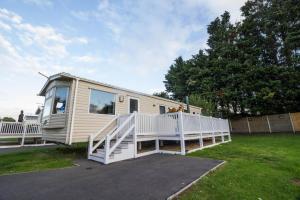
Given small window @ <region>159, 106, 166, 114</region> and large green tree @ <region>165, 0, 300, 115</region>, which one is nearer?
small window @ <region>159, 106, 166, 114</region>

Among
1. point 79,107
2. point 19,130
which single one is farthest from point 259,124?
point 19,130

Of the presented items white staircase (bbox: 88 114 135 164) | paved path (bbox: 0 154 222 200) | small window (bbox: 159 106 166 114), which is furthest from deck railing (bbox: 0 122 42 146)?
small window (bbox: 159 106 166 114)

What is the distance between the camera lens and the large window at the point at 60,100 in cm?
805

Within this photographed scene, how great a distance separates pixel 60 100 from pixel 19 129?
715 centimetres

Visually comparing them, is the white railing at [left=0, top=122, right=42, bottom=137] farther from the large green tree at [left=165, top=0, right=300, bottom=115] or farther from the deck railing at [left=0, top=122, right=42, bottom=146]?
the large green tree at [left=165, top=0, right=300, bottom=115]

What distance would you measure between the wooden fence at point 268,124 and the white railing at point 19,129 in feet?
69.9

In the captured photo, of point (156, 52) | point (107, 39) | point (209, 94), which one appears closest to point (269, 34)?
point (209, 94)

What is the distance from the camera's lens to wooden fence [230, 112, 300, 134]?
656 inches

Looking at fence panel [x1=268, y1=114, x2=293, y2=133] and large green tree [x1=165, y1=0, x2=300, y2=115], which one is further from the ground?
large green tree [x1=165, y1=0, x2=300, y2=115]

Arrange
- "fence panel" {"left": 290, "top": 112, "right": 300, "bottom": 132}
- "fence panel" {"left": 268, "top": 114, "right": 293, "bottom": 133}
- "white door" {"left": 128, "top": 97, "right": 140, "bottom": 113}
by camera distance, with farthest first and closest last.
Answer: "fence panel" {"left": 268, "top": 114, "right": 293, "bottom": 133} < "fence panel" {"left": 290, "top": 112, "right": 300, "bottom": 132} < "white door" {"left": 128, "top": 97, "right": 140, "bottom": 113}

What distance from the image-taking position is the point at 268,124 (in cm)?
1841

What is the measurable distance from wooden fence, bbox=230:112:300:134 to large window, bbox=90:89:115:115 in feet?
57.7

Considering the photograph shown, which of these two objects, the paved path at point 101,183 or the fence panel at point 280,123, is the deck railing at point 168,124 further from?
the fence panel at point 280,123

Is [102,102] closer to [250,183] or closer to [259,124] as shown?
[250,183]
